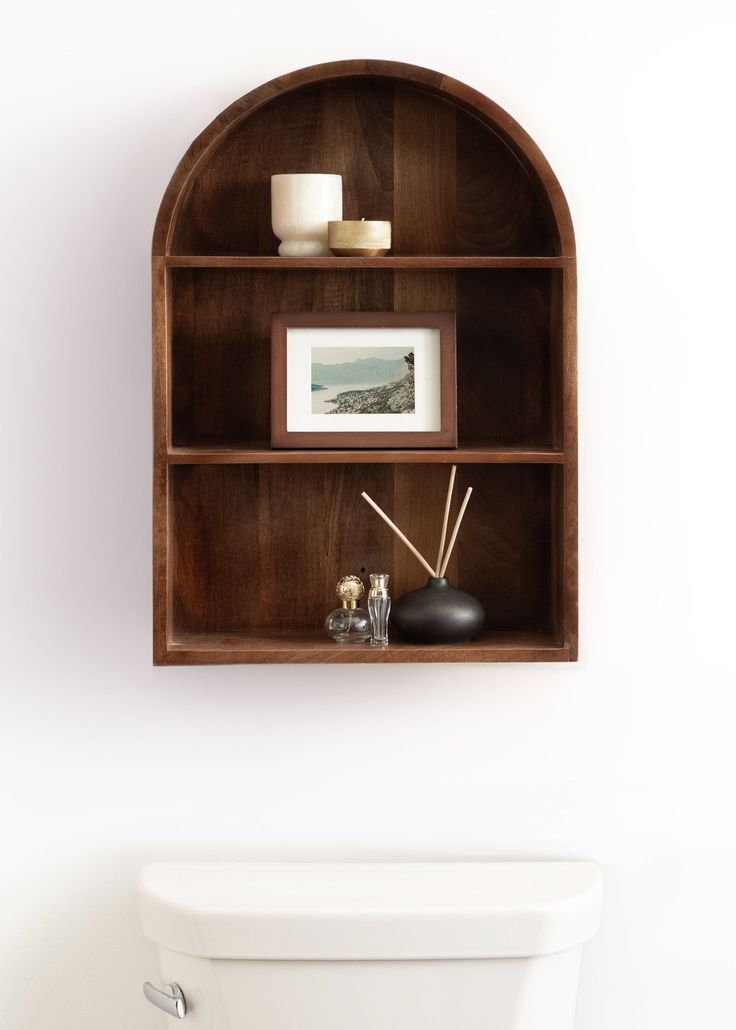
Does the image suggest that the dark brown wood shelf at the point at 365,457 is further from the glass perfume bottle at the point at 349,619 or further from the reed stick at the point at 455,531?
the glass perfume bottle at the point at 349,619

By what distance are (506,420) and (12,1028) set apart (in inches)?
40.5

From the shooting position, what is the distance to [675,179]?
1.40 metres

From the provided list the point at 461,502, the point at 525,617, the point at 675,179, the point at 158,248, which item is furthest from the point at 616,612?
the point at 158,248

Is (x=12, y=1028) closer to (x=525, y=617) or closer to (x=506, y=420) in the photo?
(x=525, y=617)

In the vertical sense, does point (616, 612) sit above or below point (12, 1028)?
above

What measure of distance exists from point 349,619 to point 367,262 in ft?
1.44

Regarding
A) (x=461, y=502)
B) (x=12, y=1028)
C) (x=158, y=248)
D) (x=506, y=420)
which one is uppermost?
(x=158, y=248)

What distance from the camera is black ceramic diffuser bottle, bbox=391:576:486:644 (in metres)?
1.30

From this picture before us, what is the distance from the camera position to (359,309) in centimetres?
140

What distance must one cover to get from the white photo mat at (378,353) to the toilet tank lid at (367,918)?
0.56 meters

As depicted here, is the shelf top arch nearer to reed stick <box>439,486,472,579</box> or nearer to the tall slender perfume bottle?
reed stick <box>439,486,472,579</box>

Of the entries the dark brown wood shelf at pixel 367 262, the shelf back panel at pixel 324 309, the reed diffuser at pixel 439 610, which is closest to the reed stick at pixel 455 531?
the reed diffuser at pixel 439 610

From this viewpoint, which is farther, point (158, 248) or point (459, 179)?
point (459, 179)

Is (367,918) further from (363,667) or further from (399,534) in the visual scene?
(399,534)
